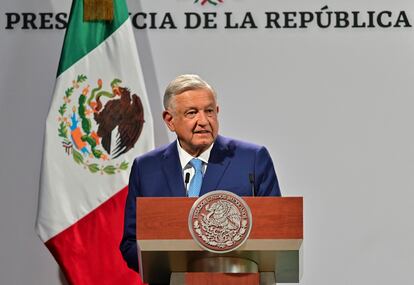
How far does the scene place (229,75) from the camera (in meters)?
5.72

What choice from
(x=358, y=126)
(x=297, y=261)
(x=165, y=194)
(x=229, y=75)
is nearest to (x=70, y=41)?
(x=229, y=75)

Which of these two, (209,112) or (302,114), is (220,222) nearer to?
(209,112)

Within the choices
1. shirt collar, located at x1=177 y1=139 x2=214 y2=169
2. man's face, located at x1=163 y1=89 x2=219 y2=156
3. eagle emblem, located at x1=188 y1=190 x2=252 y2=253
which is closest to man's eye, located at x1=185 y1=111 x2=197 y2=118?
man's face, located at x1=163 y1=89 x2=219 y2=156

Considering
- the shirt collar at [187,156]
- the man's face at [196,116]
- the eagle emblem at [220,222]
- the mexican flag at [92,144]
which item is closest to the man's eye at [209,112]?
the man's face at [196,116]

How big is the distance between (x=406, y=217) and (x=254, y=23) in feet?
4.11

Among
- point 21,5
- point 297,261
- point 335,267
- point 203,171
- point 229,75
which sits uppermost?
point 21,5

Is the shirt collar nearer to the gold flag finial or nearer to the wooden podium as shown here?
the wooden podium

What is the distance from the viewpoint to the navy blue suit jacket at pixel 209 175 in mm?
3910

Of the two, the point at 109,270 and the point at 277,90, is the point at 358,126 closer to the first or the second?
the point at 277,90

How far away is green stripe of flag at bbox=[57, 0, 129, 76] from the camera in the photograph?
18.2 ft

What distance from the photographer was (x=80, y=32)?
558 centimetres

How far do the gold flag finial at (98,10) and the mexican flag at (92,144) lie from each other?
2 centimetres

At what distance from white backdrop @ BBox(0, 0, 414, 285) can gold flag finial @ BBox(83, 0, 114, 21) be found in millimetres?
246

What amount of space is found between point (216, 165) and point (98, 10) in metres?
1.87
